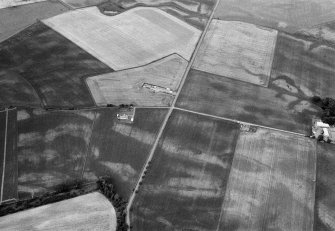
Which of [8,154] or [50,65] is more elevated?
[50,65]

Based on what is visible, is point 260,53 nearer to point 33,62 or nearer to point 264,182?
point 264,182

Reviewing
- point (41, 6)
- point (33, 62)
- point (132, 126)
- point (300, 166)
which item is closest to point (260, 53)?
point (300, 166)

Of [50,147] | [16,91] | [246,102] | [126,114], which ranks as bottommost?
[50,147]

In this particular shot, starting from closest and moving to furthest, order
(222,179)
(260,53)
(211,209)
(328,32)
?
(211,209) < (222,179) < (260,53) < (328,32)

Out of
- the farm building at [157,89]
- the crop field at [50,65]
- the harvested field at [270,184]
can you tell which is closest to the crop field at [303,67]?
the harvested field at [270,184]

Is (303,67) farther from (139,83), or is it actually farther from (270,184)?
(139,83)

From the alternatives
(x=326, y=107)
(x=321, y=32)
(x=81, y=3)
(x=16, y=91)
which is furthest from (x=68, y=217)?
(x=321, y=32)
